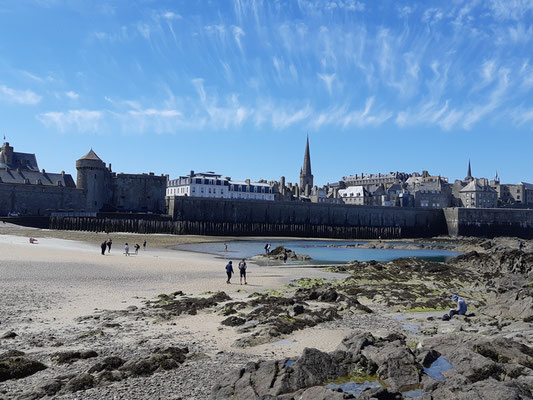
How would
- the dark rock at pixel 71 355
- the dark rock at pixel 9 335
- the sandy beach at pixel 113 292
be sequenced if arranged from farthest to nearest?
1. the sandy beach at pixel 113 292
2. the dark rock at pixel 9 335
3. the dark rock at pixel 71 355

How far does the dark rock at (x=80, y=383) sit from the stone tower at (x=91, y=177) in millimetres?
54640

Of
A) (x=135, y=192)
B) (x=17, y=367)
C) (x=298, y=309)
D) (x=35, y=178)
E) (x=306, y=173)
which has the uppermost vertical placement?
(x=306, y=173)

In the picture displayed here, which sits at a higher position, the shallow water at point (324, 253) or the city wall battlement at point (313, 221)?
the city wall battlement at point (313, 221)

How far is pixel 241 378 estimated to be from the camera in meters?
6.89

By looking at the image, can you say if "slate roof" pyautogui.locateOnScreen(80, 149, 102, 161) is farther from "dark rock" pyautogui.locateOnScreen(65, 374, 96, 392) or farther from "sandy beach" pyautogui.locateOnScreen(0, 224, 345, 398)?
"dark rock" pyautogui.locateOnScreen(65, 374, 96, 392)

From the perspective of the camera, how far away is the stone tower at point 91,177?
58.6 meters

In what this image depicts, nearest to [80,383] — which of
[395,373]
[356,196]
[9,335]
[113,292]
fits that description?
[9,335]

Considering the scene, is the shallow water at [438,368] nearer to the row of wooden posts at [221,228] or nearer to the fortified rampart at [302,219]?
the row of wooden posts at [221,228]

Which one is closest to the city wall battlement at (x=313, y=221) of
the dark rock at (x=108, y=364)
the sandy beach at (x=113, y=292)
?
the sandy beach at (x=113, y=292)

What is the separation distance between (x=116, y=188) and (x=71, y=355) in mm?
57155

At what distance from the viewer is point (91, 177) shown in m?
58.7

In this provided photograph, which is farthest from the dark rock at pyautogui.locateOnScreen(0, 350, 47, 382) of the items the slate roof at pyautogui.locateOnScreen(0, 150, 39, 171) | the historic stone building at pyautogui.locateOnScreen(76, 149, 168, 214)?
the slate roof at pyautogui.locateOnScreen(0, 150, 39, 171)

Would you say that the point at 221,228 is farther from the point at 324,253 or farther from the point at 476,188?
the point at 476,188

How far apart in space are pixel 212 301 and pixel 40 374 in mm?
6734
